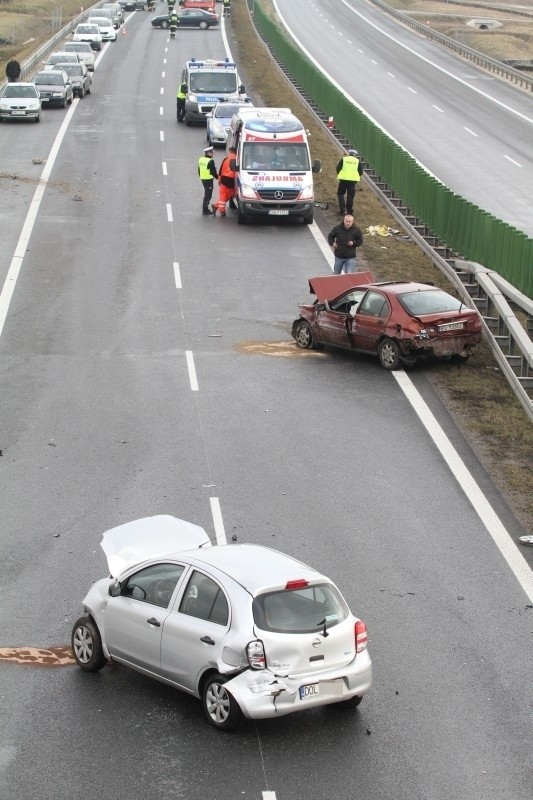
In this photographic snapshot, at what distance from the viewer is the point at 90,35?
74000 millimetres

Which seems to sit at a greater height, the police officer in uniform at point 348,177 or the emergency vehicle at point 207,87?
the police officer in uniform at point 348,177

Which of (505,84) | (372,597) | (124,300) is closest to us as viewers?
(372,597)

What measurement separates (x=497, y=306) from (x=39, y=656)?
12862 mm

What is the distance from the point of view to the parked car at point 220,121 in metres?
44.2

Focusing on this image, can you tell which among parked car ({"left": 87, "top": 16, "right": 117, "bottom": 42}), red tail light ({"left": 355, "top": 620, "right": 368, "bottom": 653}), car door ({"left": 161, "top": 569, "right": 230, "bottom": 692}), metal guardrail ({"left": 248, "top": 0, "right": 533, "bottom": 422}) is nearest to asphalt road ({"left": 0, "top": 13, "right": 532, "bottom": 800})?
car door ({"left": 161, "top": 569, "right": 230, "bottom": 692})

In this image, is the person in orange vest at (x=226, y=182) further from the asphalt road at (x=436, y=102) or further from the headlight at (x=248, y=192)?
the asphalt road at (x=436, y=102)

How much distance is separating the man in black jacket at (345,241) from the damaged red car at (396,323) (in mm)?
3216

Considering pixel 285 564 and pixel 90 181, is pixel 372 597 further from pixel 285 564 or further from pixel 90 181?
pixel 90 181

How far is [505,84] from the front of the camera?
6856cm

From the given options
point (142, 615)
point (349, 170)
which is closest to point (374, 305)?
point (349, 170)

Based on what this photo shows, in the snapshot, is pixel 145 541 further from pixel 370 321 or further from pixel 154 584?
pixel 370 321

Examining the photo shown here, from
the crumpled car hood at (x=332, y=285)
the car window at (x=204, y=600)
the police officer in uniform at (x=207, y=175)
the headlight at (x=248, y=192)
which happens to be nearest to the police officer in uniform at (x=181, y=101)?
the police officer in uniform at (x=207, y=175)

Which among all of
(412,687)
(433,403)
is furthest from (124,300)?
(412,687)

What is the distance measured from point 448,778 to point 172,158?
115 feet
